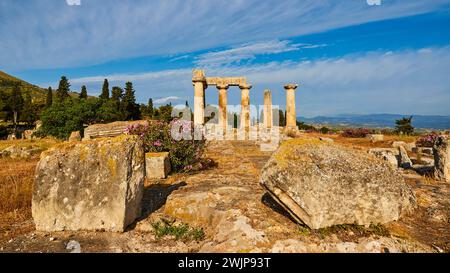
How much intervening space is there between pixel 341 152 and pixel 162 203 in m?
3.13

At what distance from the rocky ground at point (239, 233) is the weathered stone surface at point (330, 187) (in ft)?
0.55

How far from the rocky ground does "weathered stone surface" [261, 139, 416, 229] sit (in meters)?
0.17

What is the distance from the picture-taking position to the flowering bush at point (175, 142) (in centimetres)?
822

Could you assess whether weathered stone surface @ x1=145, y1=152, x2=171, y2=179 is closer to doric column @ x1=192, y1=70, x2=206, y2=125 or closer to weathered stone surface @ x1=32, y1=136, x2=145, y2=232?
weathered stone surface @ x1=32, y1=136, x2=145, y2=232

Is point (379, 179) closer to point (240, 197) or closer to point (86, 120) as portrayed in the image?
point (240, 197)

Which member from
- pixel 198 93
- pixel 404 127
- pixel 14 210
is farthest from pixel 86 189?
pixel 404 127

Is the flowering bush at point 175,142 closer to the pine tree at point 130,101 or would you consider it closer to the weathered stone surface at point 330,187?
the weathered stone surface at point 330,187

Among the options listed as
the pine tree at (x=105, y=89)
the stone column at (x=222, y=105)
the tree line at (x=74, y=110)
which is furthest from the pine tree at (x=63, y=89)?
the stone column at (x=222, y=105)

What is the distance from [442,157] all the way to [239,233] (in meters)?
5.91

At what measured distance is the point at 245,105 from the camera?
89.2ft

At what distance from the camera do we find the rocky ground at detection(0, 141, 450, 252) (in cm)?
358

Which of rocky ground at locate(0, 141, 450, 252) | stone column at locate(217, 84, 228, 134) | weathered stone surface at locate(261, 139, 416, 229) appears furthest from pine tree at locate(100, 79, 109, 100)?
weathered stone surface at locate(261, 139, 416, 229)

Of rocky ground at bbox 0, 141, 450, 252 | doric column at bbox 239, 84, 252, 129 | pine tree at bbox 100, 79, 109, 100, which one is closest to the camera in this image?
rocky ground at bbox 0, 141, 450, 252
